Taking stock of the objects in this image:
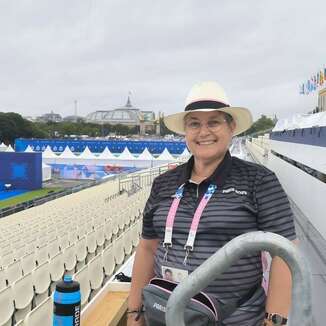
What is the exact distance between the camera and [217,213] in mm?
1767

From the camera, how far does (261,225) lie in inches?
68.1

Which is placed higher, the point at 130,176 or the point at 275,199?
the point at 275,199

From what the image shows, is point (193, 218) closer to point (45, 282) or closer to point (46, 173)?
point (45, 282)

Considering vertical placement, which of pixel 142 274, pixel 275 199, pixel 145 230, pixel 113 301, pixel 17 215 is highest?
pixel 275 199

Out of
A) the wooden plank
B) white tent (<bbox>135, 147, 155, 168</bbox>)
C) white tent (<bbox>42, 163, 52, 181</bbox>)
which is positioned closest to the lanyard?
the wooden plank

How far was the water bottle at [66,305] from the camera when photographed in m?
1.94

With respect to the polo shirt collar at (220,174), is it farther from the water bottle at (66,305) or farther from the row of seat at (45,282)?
the row of seat at (45,282)

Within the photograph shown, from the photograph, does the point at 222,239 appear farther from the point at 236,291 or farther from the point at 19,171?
the point at 19,171

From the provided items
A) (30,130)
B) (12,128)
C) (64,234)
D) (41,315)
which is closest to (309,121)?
(64,234)

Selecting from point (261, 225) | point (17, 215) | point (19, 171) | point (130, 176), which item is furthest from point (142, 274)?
point (19, 171)

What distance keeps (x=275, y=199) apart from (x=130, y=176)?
52.0 feet


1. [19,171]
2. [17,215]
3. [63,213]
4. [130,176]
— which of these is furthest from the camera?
[19,171]

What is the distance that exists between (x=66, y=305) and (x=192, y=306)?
1.91 feet

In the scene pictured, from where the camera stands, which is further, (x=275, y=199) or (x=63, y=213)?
(x=63, y=213)
